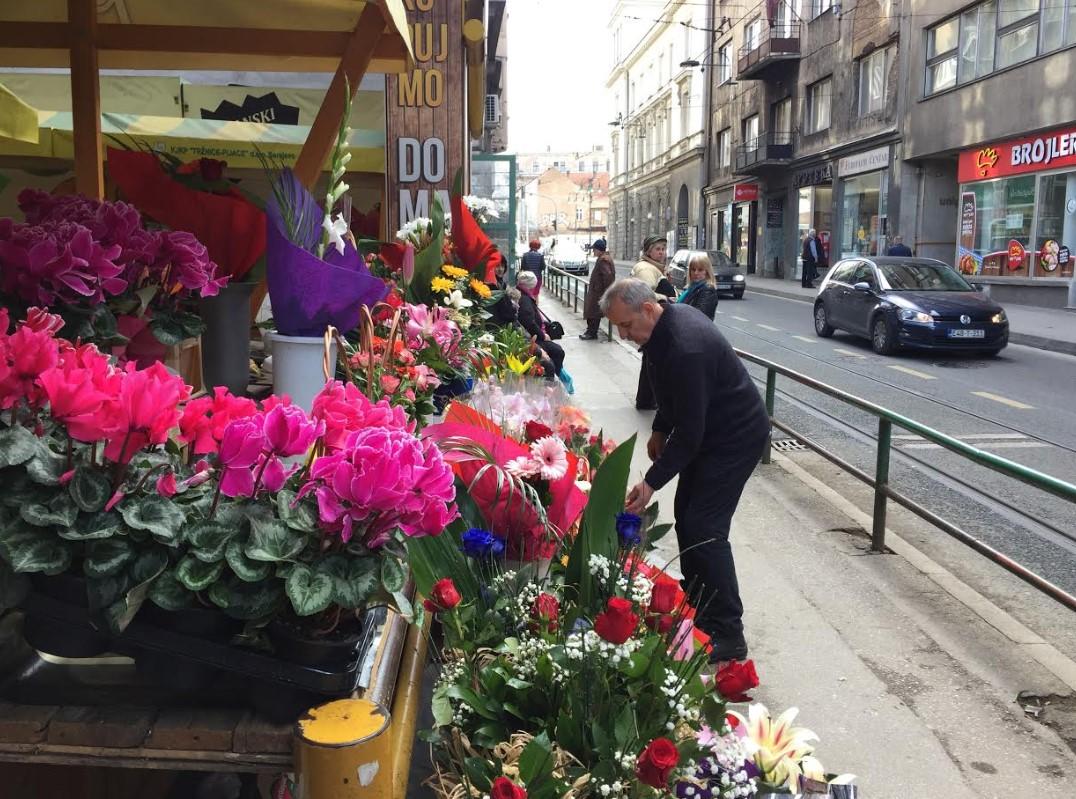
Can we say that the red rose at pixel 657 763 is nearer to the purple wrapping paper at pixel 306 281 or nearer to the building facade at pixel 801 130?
the purple wrapping paper at pixel 306 281

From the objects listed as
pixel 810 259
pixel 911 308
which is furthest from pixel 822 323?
pixel 810 259

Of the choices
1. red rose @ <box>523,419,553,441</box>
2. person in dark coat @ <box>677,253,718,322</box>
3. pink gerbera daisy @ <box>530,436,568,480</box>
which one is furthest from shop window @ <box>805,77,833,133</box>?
pink gerbera daisy @ <box>530,436,568,480</box>

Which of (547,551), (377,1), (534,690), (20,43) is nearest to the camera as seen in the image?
(534,690)

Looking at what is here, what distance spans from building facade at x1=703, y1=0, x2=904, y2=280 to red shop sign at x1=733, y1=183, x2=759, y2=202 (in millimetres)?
58

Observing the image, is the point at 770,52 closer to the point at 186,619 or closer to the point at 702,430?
the point at 702,430

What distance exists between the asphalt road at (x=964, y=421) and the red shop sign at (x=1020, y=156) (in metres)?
6.71

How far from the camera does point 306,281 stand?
229 cm

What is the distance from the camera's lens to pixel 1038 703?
358cm

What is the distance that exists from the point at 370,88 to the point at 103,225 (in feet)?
21.8

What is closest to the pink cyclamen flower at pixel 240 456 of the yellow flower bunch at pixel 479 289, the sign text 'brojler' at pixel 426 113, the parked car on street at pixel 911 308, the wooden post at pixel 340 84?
the wooden post at pixel 340 84

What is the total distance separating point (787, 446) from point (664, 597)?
6.12 m

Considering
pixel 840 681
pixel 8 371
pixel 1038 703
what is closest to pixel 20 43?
pixel 8 371

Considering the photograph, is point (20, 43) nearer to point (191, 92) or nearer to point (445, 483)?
point (445, 483)

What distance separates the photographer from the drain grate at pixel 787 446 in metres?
7.81
